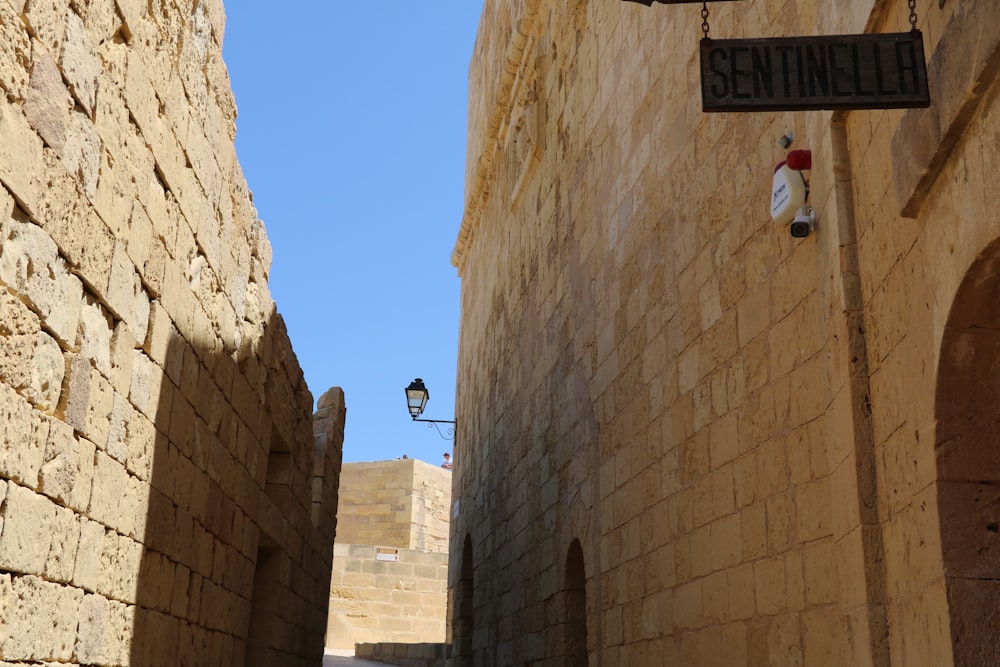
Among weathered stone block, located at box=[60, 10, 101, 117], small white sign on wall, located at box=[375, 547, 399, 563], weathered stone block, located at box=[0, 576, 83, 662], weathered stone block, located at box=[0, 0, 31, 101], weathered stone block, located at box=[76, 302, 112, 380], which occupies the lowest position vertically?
weathered stone block, located at box=[0, 576, 83, 662]

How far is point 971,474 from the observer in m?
2.86

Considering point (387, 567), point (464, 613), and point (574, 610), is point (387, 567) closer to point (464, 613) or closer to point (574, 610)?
point (464, 613)

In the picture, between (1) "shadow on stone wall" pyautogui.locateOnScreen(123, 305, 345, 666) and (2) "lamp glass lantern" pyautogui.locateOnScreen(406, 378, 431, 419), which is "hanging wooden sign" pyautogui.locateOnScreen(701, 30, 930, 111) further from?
(2) "lamp glass lantern" pyautogui.locateOnScreen(406, 378, 431, 419)

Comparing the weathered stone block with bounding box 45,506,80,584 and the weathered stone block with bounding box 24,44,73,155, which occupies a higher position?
the weathered stone block with bounding box 24,44,73,155

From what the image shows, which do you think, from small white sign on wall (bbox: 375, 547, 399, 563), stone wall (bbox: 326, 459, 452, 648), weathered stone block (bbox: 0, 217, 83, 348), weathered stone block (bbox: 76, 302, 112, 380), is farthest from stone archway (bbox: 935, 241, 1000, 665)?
small white sign on wall (bbox: 375, 547, 399, 563)

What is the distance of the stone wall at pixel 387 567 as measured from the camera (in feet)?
55.1

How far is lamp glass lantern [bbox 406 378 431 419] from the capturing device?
13.0 meters

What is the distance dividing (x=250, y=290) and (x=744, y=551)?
10.3 feet

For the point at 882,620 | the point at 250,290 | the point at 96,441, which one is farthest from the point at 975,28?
the point at 250,290

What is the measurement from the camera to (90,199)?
3.40 m

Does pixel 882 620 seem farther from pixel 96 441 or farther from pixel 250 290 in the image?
pixel 250 290

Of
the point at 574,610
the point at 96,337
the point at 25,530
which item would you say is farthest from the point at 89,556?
the point at 574,610

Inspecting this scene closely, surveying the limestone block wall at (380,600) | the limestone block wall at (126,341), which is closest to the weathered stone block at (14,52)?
the limestone block wall at (126,341)

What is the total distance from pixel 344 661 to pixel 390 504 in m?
7.39
